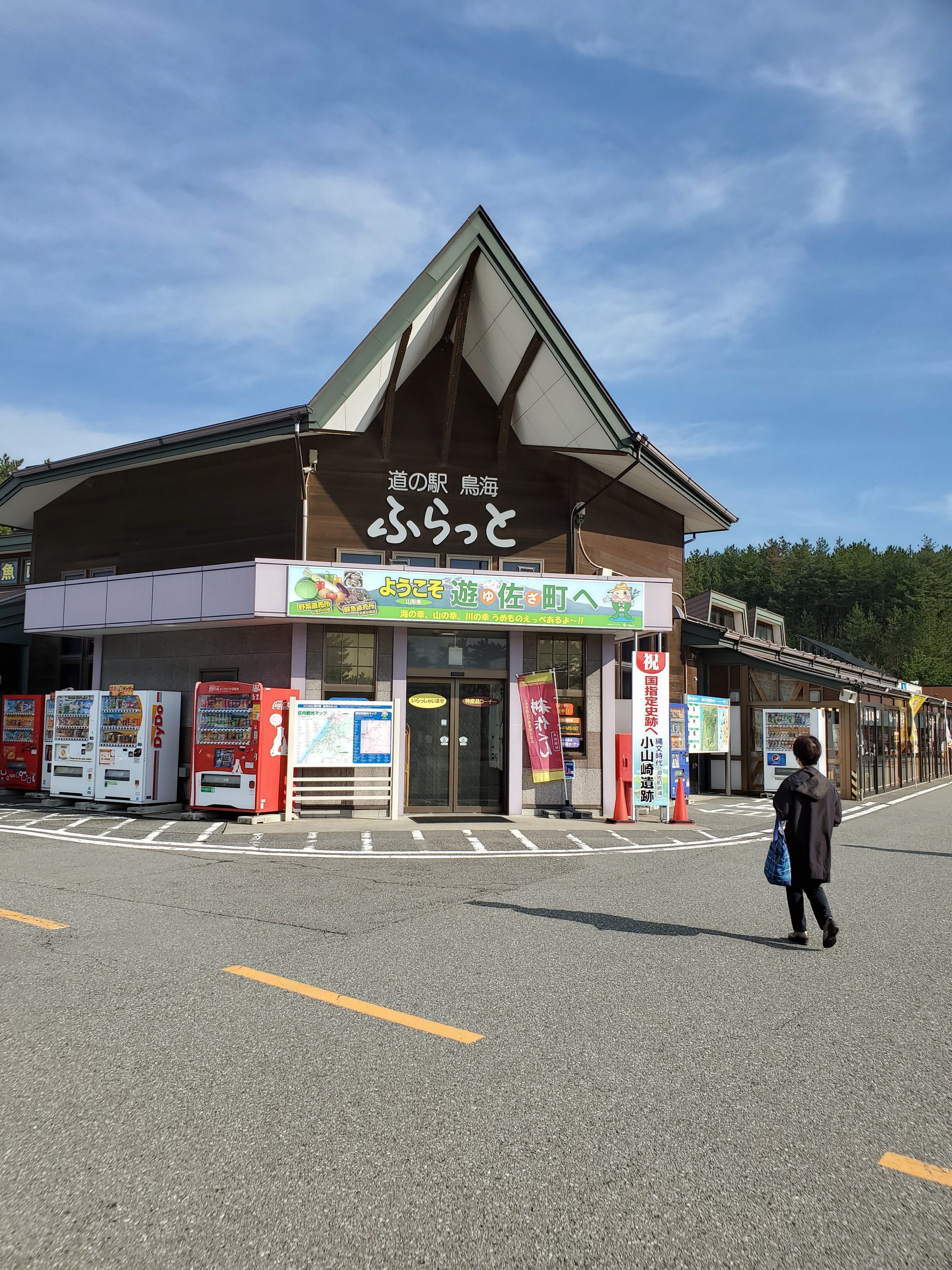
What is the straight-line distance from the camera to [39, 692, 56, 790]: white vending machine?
16750 mm

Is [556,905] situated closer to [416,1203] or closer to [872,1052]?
[872,1052]

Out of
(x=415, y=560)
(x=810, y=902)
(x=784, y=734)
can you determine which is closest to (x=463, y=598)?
(x=415, y=560)

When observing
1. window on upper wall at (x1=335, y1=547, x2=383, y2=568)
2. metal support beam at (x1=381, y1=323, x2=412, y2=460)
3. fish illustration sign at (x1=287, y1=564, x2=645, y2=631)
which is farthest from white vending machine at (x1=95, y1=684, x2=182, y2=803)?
metal support beam at (x1=381, y1=323, x2=412, y2=460)

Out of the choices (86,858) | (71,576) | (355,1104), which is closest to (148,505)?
(71,576)

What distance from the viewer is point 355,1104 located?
12.4ft

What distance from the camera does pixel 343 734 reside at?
14945mm

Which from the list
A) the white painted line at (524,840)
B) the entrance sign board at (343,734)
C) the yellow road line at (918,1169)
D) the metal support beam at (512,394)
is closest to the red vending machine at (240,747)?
the entrance sign board at (343,734)

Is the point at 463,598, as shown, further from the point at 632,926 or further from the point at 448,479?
the point at 632,926

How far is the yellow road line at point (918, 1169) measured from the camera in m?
3.23

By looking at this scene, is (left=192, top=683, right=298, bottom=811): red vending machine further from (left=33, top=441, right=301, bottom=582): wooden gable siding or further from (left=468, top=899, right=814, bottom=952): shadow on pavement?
(left=468, top=899, right=814, bottom=952): shadow on pavement

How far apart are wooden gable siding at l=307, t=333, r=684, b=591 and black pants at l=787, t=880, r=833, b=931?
1105 cm

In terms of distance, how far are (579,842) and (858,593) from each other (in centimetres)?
6411

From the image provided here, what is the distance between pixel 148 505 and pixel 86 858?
9.49 m

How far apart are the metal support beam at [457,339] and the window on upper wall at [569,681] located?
420 centimetres
